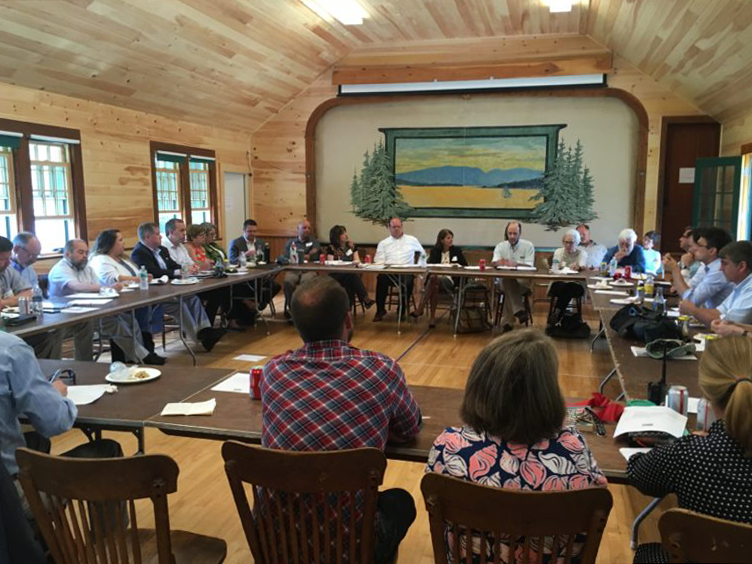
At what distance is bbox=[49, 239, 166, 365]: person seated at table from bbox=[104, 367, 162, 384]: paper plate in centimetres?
238

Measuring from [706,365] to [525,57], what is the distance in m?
7.68

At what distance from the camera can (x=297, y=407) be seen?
1.72 m

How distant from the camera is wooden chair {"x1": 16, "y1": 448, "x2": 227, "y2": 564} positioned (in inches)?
59.1

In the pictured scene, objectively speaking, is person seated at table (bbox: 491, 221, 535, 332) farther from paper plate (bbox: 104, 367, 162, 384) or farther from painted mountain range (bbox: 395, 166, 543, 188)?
paper plate (bbox: 104, 367, 162, 384)

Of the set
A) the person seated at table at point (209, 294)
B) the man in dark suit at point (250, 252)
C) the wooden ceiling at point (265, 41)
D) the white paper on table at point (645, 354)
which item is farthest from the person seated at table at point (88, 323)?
the white paper on table at point (645, 354)

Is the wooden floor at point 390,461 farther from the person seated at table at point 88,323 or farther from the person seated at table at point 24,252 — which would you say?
the person seated at table at point 24,252

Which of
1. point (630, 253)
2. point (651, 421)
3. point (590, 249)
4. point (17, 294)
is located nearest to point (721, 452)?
point (651, 421)

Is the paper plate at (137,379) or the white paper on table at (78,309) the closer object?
the paper plate at (137,379)

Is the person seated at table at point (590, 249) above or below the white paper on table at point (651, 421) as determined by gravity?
above

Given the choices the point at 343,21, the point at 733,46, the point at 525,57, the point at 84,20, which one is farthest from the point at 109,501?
the point at 525,57

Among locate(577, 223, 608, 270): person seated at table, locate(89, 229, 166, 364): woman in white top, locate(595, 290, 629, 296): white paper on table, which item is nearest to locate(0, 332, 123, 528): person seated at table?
locate(89, 229, 166, 364): woman in white top

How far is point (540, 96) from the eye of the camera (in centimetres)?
859

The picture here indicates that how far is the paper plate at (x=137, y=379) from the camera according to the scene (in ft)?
8.43

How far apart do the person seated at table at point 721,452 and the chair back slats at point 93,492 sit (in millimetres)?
1207
